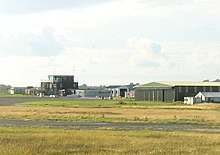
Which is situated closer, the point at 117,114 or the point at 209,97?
the point at 117,114

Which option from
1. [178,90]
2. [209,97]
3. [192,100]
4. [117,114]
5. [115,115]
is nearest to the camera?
[115,115]

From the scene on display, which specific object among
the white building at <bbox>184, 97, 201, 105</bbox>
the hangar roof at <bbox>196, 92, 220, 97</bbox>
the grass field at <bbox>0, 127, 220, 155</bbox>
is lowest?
the grass field at <bbox>0, 127, 220, 155</bbox>

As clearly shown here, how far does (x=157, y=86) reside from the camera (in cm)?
15462

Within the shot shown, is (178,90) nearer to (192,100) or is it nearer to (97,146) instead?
(192,100)

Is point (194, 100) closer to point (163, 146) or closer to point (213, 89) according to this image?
point (213, 89)

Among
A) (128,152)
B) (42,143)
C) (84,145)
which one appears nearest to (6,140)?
(42,143)

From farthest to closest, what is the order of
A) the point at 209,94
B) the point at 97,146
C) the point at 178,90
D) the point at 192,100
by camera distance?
the point at 178,90
the point at 209,94
the point at 192,100
the point at 97,146

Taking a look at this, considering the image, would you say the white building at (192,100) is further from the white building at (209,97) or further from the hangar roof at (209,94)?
the hangar roof at (209,94)

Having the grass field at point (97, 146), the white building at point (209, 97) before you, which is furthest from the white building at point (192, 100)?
the grass field at point (97, 146)

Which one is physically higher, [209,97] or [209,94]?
[209,94]

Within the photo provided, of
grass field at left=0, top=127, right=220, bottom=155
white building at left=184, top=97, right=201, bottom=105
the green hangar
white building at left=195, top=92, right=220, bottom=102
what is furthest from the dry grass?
the green hangar

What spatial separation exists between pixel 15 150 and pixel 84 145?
653 cm

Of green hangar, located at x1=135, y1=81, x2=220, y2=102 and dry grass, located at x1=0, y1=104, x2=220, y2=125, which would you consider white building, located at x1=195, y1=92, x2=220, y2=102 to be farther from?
dry grass, located at x1=0, y1=104, x2=220, y2=125

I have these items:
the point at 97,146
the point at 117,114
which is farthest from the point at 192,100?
the point at 97,146
